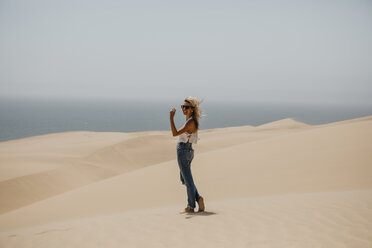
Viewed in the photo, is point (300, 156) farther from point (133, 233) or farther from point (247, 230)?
point (133, 233)

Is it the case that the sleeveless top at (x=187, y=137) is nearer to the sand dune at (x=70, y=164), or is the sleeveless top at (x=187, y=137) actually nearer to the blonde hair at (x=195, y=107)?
the blonde hair at (x=195, y=107)

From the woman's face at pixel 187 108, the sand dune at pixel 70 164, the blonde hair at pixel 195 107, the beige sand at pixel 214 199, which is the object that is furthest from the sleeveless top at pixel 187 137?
the sand dune at pixel 70 164

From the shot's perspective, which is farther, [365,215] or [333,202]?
[333,202]

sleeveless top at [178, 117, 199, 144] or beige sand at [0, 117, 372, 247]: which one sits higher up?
sleeveless top at [178, 117, 199, 144]

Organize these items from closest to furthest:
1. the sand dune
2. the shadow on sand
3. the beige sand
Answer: the beige sand, the shadow on sand, the sand dune

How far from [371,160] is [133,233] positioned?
6942 mm

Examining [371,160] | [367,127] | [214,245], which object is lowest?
[214,245]

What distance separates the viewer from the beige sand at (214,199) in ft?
13.1

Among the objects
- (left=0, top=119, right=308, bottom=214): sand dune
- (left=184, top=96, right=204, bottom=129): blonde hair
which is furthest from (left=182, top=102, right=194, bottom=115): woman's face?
(left=0, top=119, right=308, bottom=214): sand dune

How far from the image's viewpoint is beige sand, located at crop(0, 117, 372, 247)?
157 inches

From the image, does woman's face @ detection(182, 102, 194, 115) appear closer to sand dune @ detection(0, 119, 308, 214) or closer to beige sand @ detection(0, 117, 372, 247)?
beige sand @ detection(0, 117, 372, 247)

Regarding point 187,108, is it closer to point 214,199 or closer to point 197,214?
point 197,214

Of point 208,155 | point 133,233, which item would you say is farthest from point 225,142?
point 133,233

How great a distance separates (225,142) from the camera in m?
22.4
